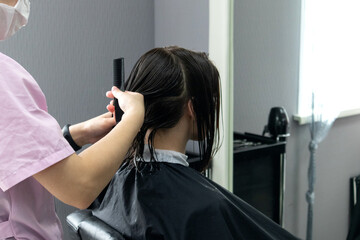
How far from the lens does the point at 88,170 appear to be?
86 cm

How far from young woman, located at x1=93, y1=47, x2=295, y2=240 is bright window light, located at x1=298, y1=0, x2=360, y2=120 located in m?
0.53

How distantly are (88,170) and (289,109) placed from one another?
3.85 ft

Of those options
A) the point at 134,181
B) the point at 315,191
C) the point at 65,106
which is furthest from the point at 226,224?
the point at 65,106

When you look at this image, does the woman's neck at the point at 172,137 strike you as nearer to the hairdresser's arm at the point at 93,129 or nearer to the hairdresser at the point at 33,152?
the hairdresser's arm at the point at 93,129

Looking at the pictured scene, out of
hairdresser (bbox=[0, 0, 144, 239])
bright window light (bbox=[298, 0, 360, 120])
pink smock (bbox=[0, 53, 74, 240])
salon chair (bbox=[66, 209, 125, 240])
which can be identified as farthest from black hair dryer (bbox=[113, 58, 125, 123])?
bright window light (bbox=[298, 0, 360, 120])

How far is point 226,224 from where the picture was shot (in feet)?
4.00

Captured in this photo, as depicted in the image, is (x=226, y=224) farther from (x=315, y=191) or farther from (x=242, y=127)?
(x=242, y=127)

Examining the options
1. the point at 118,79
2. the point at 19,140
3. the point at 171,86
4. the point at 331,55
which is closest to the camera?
the point at 19,140

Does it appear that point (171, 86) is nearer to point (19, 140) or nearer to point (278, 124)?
point (19, 140)

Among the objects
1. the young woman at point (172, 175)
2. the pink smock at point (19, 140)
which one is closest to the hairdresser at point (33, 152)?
the pink smock at point (19, 140)

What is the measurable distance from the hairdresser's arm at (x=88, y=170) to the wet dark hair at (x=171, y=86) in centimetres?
31

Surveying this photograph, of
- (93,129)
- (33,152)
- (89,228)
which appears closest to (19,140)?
(33,152)

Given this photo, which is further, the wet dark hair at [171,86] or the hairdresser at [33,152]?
the wet dark hair at [171,86]

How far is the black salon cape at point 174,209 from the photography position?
3.82 feet
